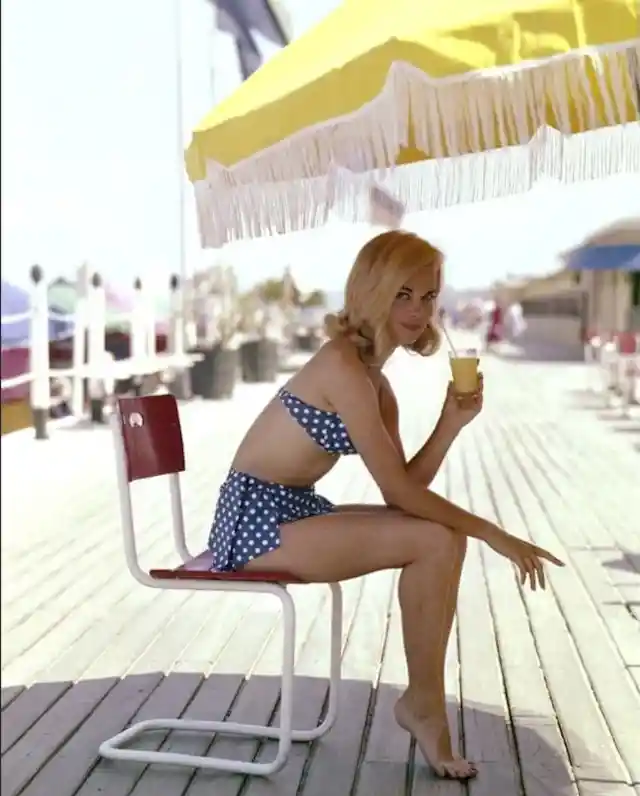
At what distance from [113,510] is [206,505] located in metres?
0.49

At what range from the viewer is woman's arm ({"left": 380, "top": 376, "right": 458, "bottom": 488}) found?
2.23m

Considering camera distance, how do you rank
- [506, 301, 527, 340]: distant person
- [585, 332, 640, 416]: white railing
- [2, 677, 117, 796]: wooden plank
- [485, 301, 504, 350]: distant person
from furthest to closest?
[506, 301, 527, 340]: distant person, [485, 301, 504, 350]: distant person, [585, 332, 640, 416]: white railing, [2, 677, 117, 796]: wooden plank

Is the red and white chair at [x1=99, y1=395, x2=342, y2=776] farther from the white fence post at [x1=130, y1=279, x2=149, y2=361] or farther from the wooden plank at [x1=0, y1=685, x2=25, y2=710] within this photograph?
the white fence post at [x1=130, y1=279, x2=149, y2=361]

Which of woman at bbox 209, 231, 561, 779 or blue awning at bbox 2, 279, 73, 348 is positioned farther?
blue awning at bbox 2, 279, 73, 348

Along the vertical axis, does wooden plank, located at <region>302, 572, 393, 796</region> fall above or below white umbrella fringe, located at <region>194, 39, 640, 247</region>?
below

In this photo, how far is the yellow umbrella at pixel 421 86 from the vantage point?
5.96 ft

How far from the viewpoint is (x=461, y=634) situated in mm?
3236

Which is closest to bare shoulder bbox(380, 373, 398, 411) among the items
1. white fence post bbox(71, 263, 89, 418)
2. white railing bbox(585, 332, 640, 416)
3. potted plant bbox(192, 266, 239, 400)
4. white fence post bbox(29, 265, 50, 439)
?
white fence post bbox(29, 265, 50, 439)

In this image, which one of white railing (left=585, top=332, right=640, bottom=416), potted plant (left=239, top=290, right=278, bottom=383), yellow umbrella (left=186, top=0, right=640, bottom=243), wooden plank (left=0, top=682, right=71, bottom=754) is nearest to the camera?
yellow umbrella (left=186, top=0, right=640, bottom=243)

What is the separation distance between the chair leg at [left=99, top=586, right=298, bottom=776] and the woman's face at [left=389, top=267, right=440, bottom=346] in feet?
1.79

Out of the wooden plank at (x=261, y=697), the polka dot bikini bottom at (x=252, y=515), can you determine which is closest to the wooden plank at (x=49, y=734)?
the wooden plank at (x=261, y=697)

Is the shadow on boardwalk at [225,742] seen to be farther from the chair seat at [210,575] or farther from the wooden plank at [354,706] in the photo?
the chair seat at [210,575]

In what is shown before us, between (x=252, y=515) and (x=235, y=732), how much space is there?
0.57 metres

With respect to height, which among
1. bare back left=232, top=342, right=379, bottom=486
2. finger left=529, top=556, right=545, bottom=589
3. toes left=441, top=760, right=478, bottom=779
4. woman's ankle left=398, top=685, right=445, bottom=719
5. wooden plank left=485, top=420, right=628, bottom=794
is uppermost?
bare back left=232, top=342, right=379, bottom=486
